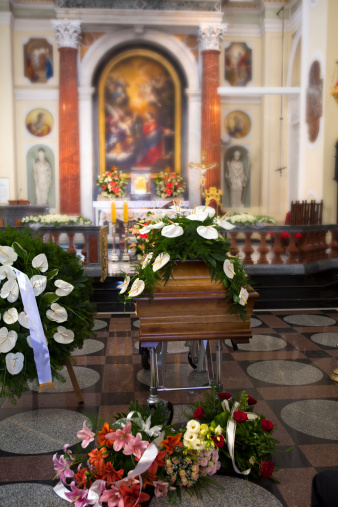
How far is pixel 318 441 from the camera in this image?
296 cm

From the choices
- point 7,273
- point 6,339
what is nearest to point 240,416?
point 6,339

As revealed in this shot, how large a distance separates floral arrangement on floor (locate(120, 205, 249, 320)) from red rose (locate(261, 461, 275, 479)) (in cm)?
85

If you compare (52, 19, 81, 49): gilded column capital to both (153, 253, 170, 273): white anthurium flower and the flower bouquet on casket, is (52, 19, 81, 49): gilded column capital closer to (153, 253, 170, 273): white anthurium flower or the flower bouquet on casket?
(153, 253, 170, 273): white anthurium flower

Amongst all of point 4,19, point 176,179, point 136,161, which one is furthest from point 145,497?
point 4,19

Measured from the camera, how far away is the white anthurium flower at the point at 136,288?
296 centimetres

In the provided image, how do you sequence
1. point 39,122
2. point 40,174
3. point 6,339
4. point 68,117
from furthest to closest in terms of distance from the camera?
1. point 40,174
2. point 39,122
3. point 68,117
4. point 6,339

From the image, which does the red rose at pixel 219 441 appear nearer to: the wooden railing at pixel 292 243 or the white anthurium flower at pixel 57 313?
the white anthurium flower at pixel 57 313

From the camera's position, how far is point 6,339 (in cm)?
295

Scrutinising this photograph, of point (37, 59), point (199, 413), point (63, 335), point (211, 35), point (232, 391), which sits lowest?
point (232, 391)

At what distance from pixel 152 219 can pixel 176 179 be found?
1025 centimetres

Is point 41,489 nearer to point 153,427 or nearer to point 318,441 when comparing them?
point 153,427

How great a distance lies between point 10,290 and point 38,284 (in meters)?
0.16

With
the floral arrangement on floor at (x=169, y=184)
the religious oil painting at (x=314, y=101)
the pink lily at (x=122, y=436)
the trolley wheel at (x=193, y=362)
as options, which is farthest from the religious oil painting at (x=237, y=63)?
the pink lily at (x=122, y=436)

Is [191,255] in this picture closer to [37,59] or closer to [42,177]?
[42,177]
